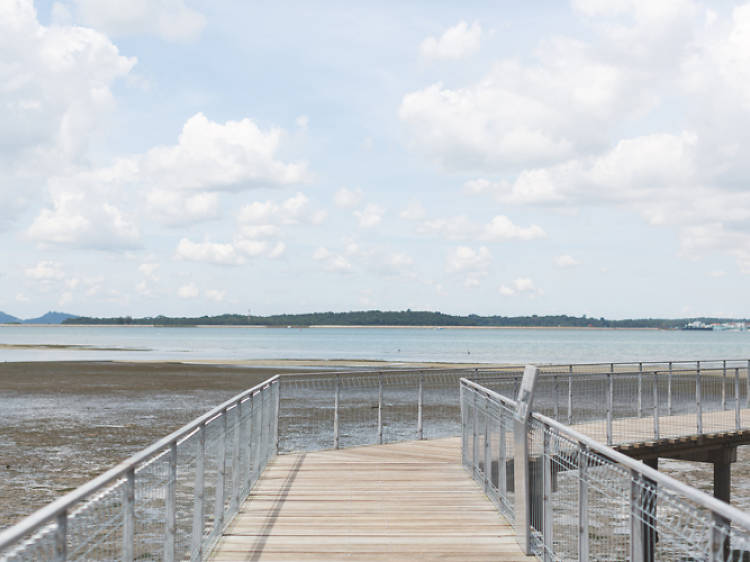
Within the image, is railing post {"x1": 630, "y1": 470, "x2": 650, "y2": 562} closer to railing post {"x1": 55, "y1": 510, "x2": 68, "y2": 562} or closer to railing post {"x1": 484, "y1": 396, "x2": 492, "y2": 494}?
railing post {"x1": 55, "y1": 510, "x2": 68, "y2": 562}

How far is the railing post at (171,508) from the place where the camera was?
17.2ft

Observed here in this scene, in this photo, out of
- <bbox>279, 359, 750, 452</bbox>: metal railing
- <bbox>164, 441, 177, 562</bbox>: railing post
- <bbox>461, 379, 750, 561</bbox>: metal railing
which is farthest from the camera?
<bbox>279, 359, 750, 452</bbox>: metal railing

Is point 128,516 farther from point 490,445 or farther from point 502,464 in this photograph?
point 490,445

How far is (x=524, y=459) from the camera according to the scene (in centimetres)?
656

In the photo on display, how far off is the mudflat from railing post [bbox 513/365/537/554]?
7911 millimetres

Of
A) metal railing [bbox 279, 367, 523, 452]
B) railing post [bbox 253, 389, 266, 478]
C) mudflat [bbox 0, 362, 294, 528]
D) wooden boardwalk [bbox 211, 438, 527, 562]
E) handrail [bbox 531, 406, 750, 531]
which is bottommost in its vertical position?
mudflat [bbox 0, 362, 294, 528]

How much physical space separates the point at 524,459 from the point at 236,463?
2895 millimetres

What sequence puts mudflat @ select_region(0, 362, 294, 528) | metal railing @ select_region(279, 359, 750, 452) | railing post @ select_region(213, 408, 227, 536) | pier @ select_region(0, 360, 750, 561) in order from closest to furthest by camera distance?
pier @ select_region(0, 360, 750, 561) < railing post @ select_region(213, 408, 227, 536) < metal railing @ select_region(279, 359, 750, 452) < mudflat @ select_region(0, 362, 294, 528)

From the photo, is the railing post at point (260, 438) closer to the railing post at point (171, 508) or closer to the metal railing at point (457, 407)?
the metal railing at point (457, 407)

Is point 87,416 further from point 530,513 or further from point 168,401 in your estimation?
point 530,513

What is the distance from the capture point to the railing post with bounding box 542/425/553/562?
19.7ft

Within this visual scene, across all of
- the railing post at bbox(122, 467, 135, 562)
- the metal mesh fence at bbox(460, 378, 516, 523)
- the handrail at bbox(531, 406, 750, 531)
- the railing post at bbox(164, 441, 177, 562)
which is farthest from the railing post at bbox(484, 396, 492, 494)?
the railing post at bbox(122, 467, 135, 562)

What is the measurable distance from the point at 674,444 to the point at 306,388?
74.0ft

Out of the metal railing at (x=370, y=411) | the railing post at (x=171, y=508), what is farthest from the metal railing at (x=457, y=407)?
the railing post at (x=171, y=508)
